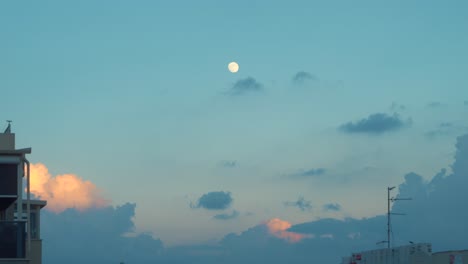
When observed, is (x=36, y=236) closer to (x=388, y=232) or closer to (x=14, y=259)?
(x=14, y=259)

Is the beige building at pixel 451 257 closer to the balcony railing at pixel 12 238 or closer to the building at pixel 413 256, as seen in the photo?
the building at pixel 413 256

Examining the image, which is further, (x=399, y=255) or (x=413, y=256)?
(x=399, y=255)

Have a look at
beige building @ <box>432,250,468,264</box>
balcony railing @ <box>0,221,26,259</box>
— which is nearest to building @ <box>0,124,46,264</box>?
balcony railing @ <box>0,221,26,259</box>

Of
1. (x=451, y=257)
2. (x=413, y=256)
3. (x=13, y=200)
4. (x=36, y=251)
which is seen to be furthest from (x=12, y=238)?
(x=413, y=256)

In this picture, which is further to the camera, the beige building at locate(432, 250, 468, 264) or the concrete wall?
the beige building at locate(432, 250, 468, 264)

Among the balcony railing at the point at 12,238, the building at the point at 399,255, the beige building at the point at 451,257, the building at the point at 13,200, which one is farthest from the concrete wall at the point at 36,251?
the building at the point at 399,255

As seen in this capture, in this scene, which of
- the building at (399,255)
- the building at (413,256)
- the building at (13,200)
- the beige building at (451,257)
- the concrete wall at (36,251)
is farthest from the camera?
the building at (399,255)

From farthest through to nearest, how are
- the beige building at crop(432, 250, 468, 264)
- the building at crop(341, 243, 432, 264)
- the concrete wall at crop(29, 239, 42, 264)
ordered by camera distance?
the building at crop(341, 243, 432, 264)
the beige building at crop(432, 250, 468, 264)
the concrete wall at crop(29, 239, 42, 264)

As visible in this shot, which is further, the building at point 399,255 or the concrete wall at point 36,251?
the building at point 399,255

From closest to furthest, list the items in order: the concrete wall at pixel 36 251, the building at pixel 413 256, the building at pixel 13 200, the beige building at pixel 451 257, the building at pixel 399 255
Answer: the building at pixel 13 200 → the concrete wall at pixel 36 251 → the beige building at pixel 451 257 → the building at pixel 413 256 → the building at pixel 399 255

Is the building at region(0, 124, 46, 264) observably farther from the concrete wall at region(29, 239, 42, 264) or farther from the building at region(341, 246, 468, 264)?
the building at region(341, 246, 468, 264)

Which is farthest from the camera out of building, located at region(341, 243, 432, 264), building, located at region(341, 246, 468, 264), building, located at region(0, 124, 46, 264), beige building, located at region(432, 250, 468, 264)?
building, located at region(341, 243, 432, 264)

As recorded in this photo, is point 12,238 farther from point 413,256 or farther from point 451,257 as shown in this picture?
point 413,256

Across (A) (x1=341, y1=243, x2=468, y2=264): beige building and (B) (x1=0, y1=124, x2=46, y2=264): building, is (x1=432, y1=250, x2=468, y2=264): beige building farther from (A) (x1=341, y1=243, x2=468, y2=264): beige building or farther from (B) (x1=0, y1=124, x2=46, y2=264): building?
(B) (x1=0, y1=124, x2=46, y2=264): building
